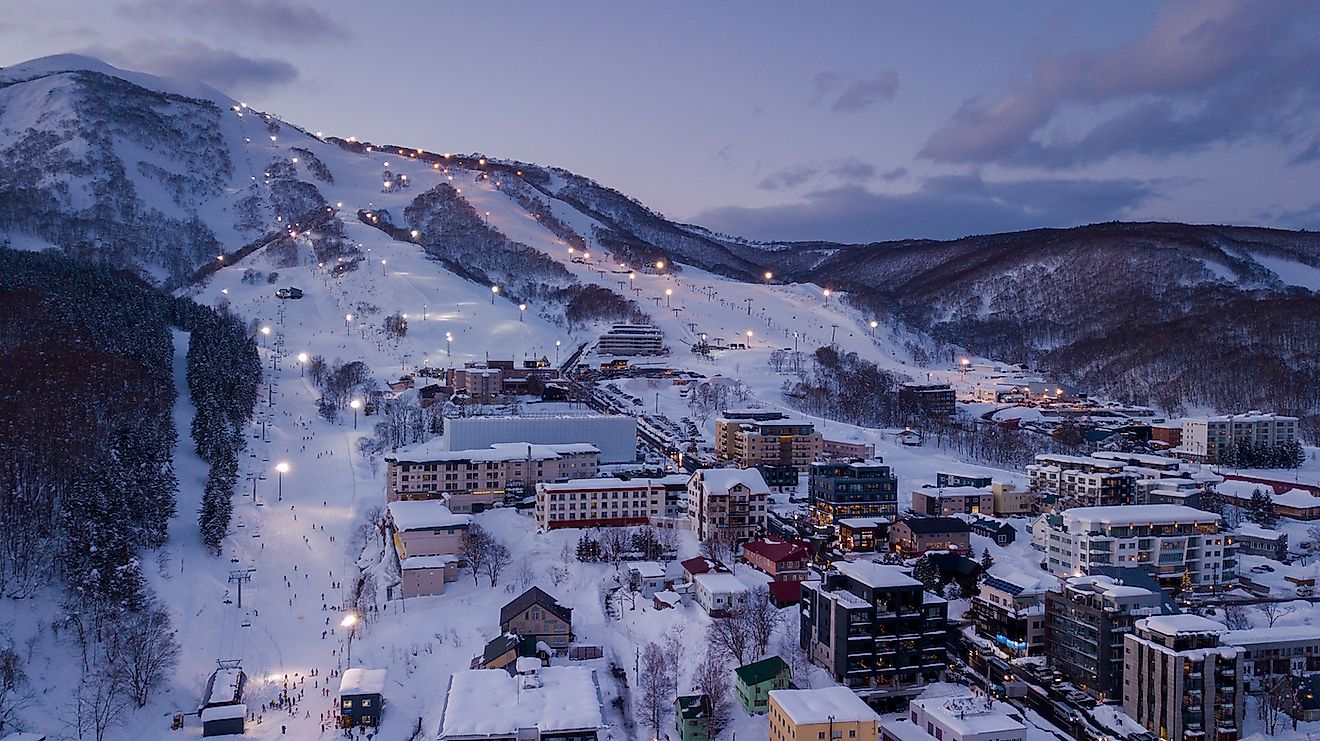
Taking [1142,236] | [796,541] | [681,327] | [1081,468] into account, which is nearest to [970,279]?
[1142,236]

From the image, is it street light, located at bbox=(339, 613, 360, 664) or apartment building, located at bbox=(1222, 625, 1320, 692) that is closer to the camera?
apartment building, located at bbox=(1222, 625, 1320, 692)

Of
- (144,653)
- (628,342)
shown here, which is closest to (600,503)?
(144,653)

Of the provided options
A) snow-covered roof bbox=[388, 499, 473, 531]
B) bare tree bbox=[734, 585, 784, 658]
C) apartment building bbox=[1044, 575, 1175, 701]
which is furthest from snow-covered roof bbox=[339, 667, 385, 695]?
apartment building bbox=[1044, 575, 1175, 701]

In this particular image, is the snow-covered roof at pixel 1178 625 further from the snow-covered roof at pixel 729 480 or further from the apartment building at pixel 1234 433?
the apartment building at pixel 1234 433

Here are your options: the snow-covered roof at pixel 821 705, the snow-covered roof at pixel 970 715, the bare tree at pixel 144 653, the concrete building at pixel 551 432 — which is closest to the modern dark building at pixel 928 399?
the concrete building at pixel 551 432

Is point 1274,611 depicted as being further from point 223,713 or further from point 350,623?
point 223,713

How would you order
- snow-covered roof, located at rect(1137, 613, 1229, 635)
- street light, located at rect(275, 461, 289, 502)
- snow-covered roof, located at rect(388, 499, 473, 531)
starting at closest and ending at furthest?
1. snow-covered roof, located at rect(1137, 613, 1229, 635)
2. snow-covered roof, located at rect(388, 499, 473, 531)
3. street light, located at rect(275, 461, 289, 502)

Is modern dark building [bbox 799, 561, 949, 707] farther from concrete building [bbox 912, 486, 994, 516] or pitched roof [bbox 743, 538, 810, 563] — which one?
concrete building [bbox 912, 486, 994, 516]
